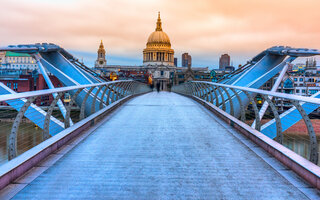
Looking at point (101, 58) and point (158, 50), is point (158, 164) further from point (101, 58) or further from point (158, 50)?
point (101, 58)

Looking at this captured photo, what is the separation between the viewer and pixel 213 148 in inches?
251

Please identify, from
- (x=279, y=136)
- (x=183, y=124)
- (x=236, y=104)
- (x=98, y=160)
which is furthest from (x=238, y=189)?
(x=236, y=104)

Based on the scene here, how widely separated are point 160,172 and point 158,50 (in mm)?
156663

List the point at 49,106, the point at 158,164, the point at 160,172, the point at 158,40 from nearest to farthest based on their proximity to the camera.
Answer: the point at 160,172
the point at 158,164
the point at 49,106
the point at 158,40

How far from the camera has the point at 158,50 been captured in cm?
15925

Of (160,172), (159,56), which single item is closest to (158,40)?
(159,56)

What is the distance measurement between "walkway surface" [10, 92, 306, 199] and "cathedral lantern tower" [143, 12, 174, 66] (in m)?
155

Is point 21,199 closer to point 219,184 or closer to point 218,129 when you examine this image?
point 219,184

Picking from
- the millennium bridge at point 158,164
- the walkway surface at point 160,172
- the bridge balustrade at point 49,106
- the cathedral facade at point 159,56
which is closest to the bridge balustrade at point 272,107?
the millennium bridge at point 158,164

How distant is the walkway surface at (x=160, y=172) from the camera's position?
3969 mm

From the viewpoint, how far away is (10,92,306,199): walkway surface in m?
3.97

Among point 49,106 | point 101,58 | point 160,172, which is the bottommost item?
point 160,172

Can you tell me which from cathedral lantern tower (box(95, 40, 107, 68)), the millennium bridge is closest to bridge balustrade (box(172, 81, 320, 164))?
the millennium bridge

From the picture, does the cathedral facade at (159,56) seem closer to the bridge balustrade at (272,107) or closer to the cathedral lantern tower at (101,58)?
the cathedral lantern tower at (101,58)
